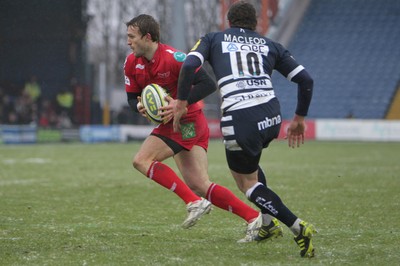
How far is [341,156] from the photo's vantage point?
22.0 metres

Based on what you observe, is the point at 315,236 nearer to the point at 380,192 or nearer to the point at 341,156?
the point at 380,192

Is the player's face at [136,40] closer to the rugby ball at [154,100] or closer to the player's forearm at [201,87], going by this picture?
the rugby ball at [154,100]

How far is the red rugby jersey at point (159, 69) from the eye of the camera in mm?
7395

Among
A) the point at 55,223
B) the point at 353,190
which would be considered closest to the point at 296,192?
the point at 353,190

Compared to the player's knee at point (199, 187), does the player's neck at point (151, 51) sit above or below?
above

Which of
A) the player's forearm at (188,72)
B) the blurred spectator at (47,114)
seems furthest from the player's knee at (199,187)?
the blurred spectator at (47,114)

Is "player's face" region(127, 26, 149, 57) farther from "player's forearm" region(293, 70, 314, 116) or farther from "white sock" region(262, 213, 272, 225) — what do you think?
"white sock" region(262, 213, 272, 225)

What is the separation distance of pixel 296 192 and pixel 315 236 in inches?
184

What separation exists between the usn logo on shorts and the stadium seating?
30.5m

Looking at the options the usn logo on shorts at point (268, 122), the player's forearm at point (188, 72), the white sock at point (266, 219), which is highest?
the player's forearm at point (188, 72)

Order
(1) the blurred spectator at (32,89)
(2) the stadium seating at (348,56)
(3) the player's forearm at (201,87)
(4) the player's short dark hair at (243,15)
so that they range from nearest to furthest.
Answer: (4) the player's short dark hair at (243,15)
(3) the player's forearm at (201,87)
(1) the blurred spectator at (32,89)
(2) the stadium seating at (348,56)

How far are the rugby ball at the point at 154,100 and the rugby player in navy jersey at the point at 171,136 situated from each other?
0.25 feet

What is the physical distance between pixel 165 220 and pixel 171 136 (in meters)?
1.81

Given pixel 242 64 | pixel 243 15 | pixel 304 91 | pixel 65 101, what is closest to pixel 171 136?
pixel 242 64
